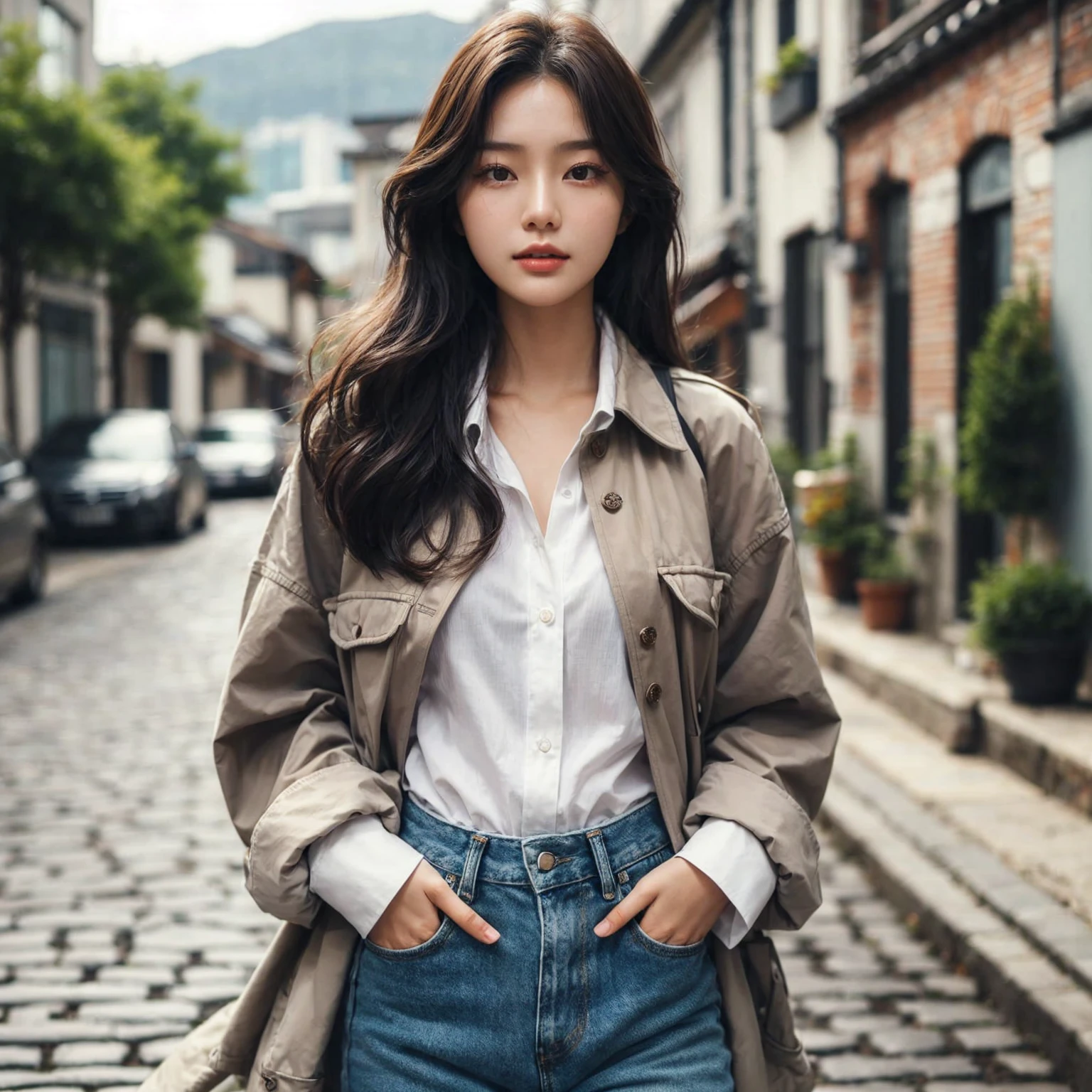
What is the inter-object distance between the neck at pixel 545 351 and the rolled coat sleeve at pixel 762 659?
18 cm

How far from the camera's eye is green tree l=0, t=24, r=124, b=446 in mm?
18344

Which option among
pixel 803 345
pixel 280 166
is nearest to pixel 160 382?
pixel 803 345

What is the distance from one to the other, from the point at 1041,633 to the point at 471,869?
560 centimetres

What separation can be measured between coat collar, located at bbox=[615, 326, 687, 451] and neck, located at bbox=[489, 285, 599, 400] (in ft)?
0.20

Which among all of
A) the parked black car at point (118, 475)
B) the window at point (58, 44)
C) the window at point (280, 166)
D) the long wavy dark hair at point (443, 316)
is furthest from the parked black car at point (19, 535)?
the window at point (280, 166)

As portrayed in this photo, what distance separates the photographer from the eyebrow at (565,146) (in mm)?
2014

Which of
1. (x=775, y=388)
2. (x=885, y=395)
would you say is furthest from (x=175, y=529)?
(x=885, y=395)

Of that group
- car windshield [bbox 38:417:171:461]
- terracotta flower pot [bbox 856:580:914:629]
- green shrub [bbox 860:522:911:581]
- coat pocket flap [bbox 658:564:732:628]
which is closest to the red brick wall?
green shrub [bbox 860:522:911:581]

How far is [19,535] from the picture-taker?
12.8m

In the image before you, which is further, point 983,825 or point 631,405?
point 983,825

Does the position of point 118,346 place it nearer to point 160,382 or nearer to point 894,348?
→ point 160,382

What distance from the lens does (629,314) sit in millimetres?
2291

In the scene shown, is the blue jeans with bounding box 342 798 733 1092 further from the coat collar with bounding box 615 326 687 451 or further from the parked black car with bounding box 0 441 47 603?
the parked black car with bounding box 0 441 47 603

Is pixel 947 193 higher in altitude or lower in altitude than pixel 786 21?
lower
